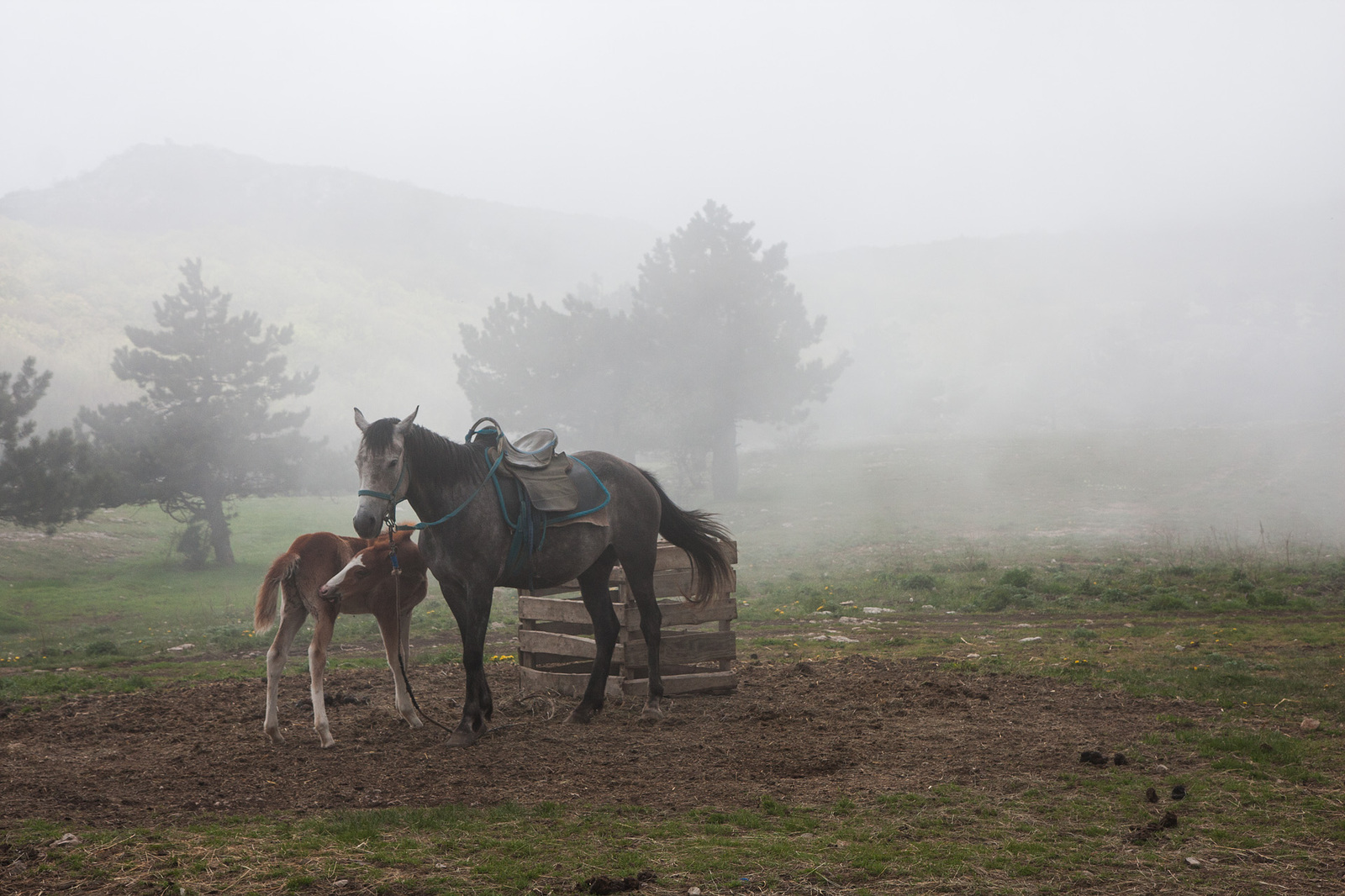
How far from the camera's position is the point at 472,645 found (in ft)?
24.2

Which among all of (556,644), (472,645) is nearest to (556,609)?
(556,644)

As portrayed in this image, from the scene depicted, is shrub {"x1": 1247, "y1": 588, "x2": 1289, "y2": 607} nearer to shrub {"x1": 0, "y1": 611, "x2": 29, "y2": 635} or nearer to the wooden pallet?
the wooden pallet

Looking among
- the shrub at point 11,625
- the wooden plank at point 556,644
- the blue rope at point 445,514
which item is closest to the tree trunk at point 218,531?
the shrub at point 11,625

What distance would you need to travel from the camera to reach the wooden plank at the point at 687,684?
8.87 m

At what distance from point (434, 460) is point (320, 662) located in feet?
6.94

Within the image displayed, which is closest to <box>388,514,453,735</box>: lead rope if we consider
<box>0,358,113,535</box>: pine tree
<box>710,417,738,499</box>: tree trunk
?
<box>0,358,113,535</box>: pine tree

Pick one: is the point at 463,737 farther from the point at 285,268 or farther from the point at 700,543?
the point at 285,268

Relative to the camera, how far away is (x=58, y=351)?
217 feet

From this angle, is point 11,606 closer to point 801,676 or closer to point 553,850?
point 801,676

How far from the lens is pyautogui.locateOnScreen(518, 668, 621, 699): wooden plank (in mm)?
8961

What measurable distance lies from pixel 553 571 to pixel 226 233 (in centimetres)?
16185

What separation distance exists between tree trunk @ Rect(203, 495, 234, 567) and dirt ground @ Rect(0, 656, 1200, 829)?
64.8 feet

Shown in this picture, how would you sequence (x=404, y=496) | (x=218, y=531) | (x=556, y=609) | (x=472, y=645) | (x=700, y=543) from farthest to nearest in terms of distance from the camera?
(x=218, y=531)
(x=556, y=609)
(x=700, y=543)
(x=472, y=645)
(x=404, y=496)

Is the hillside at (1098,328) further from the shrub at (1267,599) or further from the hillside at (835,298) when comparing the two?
the shrub at (1267,599)
